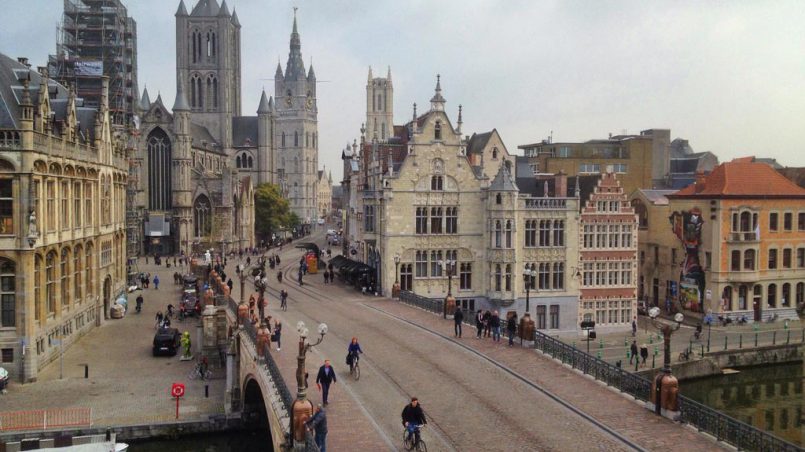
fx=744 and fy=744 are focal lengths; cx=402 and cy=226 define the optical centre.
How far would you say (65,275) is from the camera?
136 feet

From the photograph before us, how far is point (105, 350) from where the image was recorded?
42.1m

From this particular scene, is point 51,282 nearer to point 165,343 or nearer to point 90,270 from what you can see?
point 165,343

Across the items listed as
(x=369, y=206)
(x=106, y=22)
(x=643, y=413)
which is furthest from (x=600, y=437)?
(x=106, y=22)

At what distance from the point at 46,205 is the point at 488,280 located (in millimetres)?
28985

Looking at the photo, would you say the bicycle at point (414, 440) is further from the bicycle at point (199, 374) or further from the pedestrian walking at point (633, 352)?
the pedestrian walking at point (633, 352)

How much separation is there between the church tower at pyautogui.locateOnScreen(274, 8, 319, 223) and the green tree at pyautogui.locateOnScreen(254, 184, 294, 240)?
47.0 meters

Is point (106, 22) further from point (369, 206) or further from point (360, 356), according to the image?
point (360, 356)

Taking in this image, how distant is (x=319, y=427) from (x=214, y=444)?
16835mm

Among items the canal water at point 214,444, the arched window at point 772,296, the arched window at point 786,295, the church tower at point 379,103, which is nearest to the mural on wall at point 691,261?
the arched window at point 772,296

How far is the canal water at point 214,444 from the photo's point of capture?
3125 cm

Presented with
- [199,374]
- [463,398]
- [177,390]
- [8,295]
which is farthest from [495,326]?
[8,295]

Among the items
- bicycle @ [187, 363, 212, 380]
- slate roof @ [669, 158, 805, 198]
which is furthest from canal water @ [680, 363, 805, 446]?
bicycle @ [187, 363, 212, 380]

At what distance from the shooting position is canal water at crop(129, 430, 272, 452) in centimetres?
3125

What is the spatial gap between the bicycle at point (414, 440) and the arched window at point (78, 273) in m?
31.7
